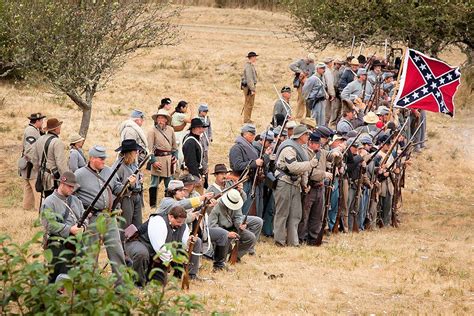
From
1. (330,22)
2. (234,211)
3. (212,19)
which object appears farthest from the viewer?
(212,19)

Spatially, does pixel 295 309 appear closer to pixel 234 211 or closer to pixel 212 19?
pixel 234 211

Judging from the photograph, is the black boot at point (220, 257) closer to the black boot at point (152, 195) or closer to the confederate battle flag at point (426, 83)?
the black boot at point (152, 195)

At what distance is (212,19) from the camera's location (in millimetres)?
48656

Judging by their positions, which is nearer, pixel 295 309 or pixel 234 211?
pixel 295 309

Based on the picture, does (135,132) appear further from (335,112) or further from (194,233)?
(335,112)

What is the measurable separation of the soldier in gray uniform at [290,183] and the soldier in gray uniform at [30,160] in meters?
3.90

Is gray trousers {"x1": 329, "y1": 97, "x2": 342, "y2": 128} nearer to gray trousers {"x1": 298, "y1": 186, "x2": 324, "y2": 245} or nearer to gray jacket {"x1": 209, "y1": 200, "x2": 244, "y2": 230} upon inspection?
gray trousers {"x1": 298, "y1": 186, "x2": 324, "y2": 245}

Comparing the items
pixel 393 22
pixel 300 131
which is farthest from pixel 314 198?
pixel 393 22

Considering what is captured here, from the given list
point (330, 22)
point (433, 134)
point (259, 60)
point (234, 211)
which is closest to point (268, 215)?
point (234, 211)

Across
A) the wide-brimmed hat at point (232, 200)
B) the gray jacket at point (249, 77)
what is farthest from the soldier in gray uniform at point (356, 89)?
the wide-brimmed hat at point (232, 200)

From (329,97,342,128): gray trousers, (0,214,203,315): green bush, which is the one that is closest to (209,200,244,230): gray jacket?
(0,214,203,315): green bush

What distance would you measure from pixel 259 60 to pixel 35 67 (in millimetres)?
18340

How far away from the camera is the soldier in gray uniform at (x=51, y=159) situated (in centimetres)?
1599

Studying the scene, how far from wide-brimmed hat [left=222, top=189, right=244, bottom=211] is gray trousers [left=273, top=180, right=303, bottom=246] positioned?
215cm
